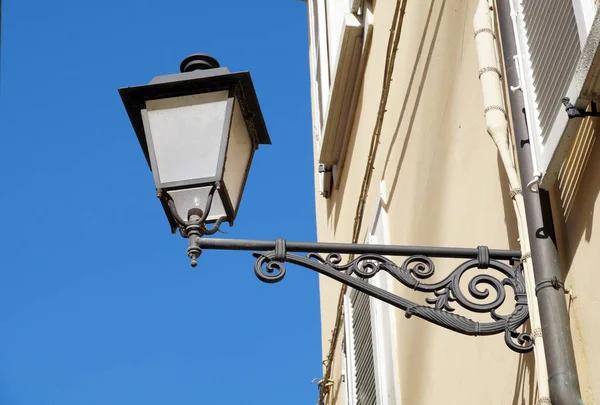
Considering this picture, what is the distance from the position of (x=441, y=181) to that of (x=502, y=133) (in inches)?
44.0

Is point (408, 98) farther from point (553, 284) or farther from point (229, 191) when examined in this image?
point (553, 284)

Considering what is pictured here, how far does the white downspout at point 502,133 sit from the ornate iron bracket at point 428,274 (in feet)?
0.21

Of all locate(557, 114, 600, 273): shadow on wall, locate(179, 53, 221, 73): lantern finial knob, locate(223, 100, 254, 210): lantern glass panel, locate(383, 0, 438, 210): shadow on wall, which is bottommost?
locate(557, 114, 600, 273): shadow on wall

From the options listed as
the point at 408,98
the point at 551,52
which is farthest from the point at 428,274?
the point at 408,98

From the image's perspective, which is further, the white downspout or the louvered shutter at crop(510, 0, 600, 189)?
the white downspout

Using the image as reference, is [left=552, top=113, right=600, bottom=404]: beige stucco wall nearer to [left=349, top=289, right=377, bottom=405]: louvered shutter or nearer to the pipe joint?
the pipe joint

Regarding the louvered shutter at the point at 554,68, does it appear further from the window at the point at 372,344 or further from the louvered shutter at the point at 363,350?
the louvered shutter at the point at 363,350

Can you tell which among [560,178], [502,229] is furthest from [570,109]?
[502,229]

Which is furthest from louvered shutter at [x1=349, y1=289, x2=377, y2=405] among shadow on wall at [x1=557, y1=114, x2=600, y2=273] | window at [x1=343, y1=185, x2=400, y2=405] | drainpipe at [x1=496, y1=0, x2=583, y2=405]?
shadow on wall at [x1=557, y1=114, x2=600, y2=273]

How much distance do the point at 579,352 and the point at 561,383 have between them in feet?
0.45

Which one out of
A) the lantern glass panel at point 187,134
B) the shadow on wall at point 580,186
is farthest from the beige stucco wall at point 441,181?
the lantern glass panel at point 187,134

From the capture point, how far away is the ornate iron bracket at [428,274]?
3.29 meters

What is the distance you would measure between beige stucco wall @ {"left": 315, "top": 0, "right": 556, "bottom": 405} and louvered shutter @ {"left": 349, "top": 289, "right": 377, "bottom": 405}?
1.47 ft

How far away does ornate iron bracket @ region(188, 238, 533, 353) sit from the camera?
129 inches
